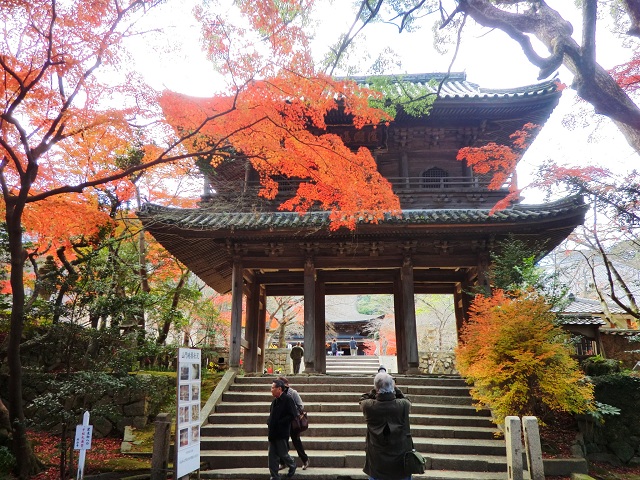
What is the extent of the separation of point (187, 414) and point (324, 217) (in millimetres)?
6656

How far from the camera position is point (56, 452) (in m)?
7.92

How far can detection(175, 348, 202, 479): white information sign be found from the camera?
18.9ft

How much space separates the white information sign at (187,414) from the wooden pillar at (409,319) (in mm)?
6177

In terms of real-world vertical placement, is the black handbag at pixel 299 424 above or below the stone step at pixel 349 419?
above

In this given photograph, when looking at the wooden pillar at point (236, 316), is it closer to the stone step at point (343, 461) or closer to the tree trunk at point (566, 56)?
the stone step at point (343, 461)

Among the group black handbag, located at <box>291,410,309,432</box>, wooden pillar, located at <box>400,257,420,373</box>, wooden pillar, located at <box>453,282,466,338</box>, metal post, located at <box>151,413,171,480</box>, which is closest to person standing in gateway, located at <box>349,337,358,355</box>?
wooden pillar, located at <box>453,282,466,338</box>

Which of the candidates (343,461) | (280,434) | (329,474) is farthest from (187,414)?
(343,461)

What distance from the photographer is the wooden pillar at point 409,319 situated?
35.9 ft

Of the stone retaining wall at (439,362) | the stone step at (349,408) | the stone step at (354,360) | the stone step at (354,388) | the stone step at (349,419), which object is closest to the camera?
the stone step at (349,419)

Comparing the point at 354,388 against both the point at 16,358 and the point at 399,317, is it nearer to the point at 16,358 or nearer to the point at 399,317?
the point at 399,317

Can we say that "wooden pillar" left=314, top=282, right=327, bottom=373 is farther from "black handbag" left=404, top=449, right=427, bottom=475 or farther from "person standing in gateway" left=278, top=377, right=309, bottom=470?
"black handbag" left=404, top=449, right=427, bottom=475

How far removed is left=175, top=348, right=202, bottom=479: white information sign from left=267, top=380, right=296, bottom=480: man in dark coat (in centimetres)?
110

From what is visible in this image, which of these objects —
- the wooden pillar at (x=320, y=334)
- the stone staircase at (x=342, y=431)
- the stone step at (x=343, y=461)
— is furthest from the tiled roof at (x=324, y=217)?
the stone step at (x=343, y=461)

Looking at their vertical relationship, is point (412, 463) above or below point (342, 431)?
above
